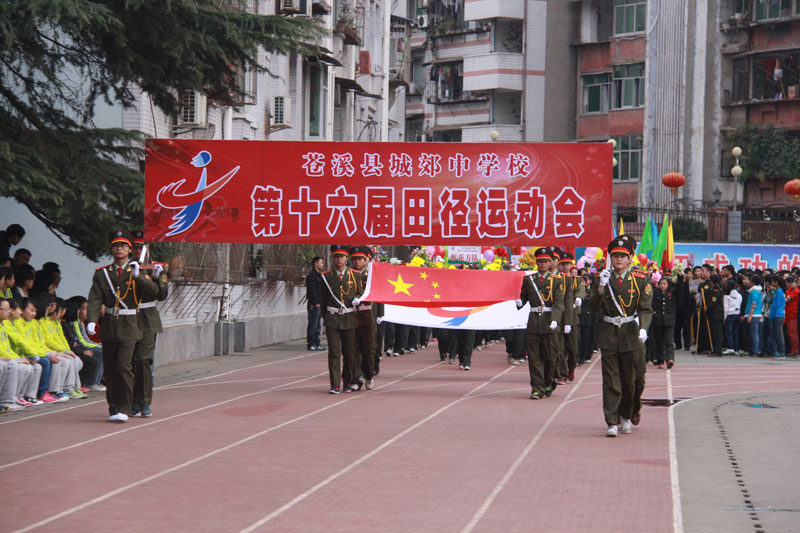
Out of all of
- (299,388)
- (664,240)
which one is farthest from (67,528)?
(664,240)

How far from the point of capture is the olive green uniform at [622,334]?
1413cm

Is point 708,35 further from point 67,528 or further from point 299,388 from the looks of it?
point 67,528

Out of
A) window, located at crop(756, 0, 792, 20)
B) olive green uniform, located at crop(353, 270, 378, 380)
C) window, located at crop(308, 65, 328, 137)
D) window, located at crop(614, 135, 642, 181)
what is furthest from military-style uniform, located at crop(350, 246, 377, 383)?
window, located at crop(756, 0, 792, 20)

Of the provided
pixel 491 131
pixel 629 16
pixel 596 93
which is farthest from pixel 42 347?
pixel 491 131

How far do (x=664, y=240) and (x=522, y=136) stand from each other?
25764mm

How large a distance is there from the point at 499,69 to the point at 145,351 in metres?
47.9

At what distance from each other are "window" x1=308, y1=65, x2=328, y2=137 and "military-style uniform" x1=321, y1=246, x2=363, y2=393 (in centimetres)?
2212

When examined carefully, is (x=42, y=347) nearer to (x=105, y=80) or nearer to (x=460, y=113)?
(x=105, y=80)

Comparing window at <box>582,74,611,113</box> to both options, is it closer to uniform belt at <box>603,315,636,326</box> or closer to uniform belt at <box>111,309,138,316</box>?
uniform belt at <box>603,315,636,326</box>

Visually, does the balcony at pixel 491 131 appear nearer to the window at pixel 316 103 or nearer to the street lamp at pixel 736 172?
the street lamp at pixel 736 172

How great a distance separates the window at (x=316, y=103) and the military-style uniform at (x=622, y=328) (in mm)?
26478

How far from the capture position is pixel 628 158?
180ft

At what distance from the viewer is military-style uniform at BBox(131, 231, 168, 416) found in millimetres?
14945

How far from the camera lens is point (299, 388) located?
19156mm
